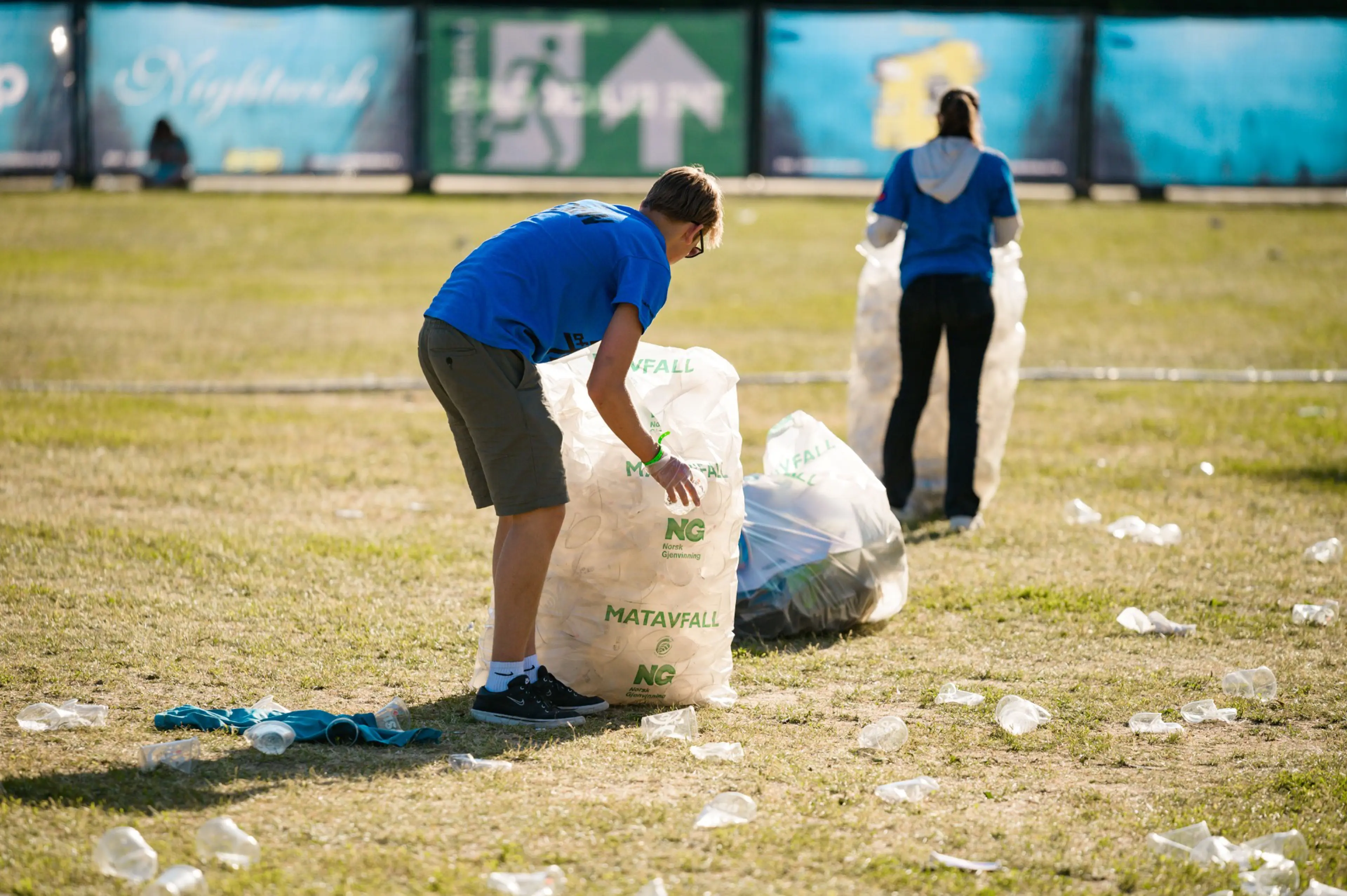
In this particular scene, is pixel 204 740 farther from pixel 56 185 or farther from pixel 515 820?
pixel 56 185

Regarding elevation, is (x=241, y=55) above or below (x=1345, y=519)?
above

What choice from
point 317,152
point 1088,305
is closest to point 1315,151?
point 1088,305

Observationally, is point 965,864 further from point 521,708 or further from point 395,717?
point 395,717

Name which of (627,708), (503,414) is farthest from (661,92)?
(503,414)

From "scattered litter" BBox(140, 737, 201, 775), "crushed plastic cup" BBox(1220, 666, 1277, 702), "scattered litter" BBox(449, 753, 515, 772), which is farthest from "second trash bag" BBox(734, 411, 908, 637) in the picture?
"scattered litter" BBox(140, 737, 201, 775)

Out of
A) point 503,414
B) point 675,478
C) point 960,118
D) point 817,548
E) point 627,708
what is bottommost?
point 627,708

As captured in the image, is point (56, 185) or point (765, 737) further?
point (56, 185)

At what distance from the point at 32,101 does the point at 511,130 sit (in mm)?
6346

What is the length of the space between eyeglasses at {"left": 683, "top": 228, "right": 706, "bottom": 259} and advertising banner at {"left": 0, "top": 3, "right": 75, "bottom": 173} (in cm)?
1795

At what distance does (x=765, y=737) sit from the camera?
3809mm

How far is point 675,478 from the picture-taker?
144 inches

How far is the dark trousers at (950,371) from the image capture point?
238 inches

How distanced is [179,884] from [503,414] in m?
1.39

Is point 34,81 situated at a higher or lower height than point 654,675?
higher
